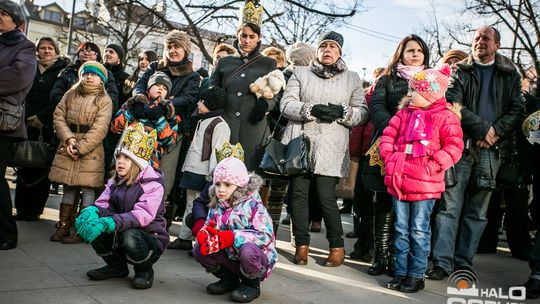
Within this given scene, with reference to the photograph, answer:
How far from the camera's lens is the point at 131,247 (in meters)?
4.05

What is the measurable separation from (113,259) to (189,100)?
7.22 feet

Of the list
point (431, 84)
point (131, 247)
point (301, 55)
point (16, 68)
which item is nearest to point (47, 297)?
point (131, 247)

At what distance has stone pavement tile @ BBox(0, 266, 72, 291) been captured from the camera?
395 centimetres

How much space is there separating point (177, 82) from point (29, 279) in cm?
273

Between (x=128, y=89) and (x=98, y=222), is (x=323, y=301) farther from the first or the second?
(x=128, y=89)

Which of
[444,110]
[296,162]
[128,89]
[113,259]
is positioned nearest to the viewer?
[113,259]

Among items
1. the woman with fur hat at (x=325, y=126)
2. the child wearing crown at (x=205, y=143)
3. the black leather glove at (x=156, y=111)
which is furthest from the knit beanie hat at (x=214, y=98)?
the woman with fur hat at (x=325, y=126)

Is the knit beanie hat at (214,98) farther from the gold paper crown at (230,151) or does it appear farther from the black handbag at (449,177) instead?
the black handbag at (449,177)

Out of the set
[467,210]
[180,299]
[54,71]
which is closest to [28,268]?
[180,299]

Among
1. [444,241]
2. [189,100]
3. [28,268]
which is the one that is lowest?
[28,268]

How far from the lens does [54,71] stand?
22.9 feet

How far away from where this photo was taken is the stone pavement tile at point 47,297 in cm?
362

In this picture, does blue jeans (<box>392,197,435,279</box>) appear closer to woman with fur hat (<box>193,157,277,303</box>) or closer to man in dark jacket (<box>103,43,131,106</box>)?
woman with fur hat (<box>193,157,277,303</box>)

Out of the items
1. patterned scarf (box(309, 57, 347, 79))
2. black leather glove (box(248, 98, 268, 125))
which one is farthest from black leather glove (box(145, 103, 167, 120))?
patterned scarf (box(309, 57, 347, 79))
